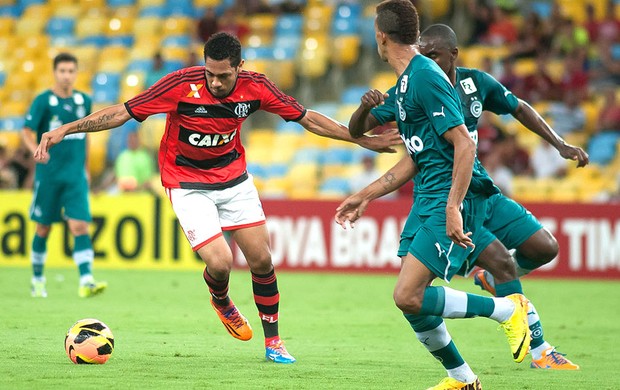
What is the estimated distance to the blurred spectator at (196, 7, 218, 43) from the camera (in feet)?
68.6

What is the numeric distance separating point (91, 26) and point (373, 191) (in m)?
16.6

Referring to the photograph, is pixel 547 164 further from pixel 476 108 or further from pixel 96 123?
pixel 96 123

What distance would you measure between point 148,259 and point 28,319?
6.59m

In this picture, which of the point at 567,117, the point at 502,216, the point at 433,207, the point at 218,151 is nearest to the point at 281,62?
the point at 567,117

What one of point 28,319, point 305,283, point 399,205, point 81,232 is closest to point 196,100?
point 28,319

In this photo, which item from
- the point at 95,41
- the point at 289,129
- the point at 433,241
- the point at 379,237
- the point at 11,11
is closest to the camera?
the point at 433,241

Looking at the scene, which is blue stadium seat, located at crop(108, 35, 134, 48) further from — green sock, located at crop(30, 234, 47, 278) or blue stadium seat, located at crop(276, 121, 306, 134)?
green sock, located at crop(30, 234, 47, 278)

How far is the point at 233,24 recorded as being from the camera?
21.1m

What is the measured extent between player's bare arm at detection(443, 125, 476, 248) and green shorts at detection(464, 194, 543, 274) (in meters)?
1.42

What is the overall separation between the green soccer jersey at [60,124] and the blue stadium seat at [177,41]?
928cm

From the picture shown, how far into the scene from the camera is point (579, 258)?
52.4 feet

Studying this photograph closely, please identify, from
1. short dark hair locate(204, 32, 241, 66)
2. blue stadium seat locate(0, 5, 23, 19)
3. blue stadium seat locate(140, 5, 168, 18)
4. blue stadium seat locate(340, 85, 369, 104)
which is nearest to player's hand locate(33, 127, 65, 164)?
short dark hair locate(204, 32, 241, 66)

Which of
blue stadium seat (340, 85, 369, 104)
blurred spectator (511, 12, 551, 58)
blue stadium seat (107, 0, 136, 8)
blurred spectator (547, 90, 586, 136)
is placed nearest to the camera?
blurred spectator (547, 90, 586, 136)

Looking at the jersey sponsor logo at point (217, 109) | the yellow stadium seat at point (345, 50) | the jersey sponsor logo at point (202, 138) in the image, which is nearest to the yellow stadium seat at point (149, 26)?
the yellow stadium seat at point (345, 50)
